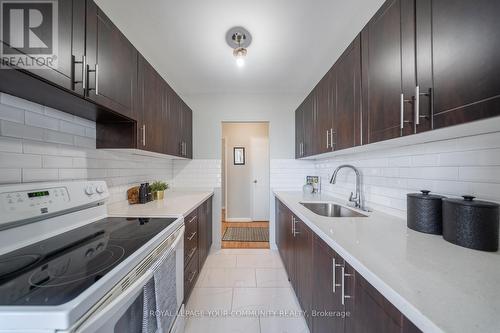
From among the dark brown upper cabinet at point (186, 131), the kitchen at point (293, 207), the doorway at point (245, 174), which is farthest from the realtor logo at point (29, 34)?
the doorway at point (245, 174)

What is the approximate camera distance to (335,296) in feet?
3.34

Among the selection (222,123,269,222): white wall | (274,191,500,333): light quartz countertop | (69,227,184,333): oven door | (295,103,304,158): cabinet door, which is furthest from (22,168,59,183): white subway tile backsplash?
(222,123,269,222): white wall

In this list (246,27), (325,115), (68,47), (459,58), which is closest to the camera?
(459,58)

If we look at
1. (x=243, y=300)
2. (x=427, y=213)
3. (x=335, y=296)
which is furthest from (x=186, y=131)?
(x=427, y=213)

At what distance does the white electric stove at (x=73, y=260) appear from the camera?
54 cm

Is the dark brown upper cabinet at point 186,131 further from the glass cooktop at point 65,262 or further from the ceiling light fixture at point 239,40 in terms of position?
the glass cooktop at point 65,262

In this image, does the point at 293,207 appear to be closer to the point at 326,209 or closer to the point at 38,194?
the point at 326,209

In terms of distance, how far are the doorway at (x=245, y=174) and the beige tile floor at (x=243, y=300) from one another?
1887 millimetres

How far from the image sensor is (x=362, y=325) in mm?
776

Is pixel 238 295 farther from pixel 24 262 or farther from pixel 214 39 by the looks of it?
pixel 214 39

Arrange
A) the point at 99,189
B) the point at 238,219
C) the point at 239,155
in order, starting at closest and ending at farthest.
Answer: the point at 99,189 → the point at 238,219 → the point at 239,155

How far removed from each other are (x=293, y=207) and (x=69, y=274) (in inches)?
61.3

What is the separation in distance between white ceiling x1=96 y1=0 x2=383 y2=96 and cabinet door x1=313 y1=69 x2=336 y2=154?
383 mm

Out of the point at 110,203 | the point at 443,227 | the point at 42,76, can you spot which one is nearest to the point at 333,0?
the point at 443,227
